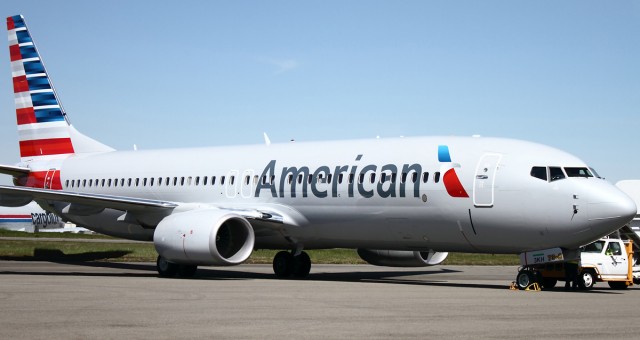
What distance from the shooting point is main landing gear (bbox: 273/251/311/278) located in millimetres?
27891

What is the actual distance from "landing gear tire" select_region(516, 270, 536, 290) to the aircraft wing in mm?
7414

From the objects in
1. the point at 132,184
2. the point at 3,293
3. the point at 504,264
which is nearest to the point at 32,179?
the point at 132,184

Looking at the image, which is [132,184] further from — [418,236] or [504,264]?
[504,264]

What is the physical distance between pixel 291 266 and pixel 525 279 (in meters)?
8.51

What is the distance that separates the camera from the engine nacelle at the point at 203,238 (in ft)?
79.4

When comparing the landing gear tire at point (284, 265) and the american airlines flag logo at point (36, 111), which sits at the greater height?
the american airlines flag logo at point (36, 111)

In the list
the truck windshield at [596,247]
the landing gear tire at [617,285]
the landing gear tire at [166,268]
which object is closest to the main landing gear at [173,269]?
the landing gear tire at [166,268]

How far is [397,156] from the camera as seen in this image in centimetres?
2425

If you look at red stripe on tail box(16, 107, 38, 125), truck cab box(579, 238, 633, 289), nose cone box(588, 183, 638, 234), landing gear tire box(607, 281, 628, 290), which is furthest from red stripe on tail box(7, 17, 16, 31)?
nose cone box(588, 183, 638, 234)

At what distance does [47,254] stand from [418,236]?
70.3 ft

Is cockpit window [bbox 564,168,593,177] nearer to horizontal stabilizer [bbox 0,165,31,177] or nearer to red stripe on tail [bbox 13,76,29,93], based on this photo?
horizontal stabilizer [bbox 0,165,31,177]

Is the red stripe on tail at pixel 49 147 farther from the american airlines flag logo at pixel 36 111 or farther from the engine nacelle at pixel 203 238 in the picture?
the engine nacelle at pixel 203 238

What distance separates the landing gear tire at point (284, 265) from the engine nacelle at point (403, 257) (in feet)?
7.89

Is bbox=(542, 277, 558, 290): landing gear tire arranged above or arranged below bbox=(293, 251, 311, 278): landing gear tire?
below
